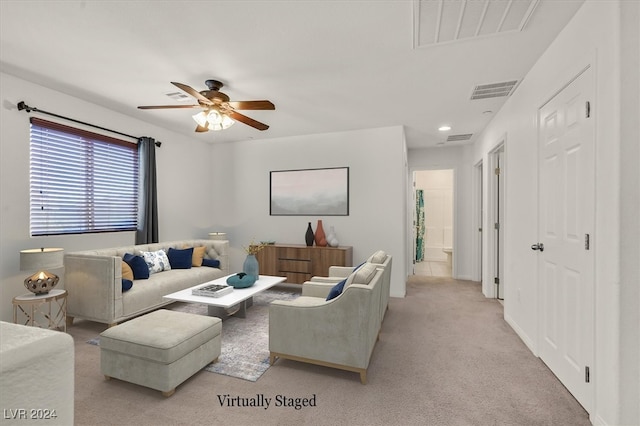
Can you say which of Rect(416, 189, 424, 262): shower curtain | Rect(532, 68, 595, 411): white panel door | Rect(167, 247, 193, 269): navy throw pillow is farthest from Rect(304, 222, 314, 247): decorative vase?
Rect(416, 189, 424, 262): shower curtain

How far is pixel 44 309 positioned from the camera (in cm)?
331

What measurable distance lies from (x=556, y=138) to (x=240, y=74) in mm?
2781

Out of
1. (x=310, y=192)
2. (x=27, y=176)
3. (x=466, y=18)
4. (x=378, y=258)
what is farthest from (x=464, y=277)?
(x=27, y=176)

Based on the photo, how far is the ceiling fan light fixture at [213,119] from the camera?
303 centimetres

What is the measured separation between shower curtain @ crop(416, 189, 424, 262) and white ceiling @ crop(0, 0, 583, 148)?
4244 mm

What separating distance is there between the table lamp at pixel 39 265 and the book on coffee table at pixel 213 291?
52.8 inches

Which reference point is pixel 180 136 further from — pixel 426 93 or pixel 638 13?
pixel 638 13

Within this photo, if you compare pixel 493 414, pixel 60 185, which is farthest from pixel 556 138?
pixel 60 185

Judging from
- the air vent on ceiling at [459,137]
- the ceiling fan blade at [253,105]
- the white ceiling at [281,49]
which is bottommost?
the ceiling fan blade at [253,105]

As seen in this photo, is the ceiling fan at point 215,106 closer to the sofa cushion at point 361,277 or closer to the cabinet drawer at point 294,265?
the sofa cushion at point 361,277

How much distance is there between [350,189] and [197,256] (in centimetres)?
263

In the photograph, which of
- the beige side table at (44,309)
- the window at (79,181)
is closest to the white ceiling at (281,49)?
the window at (79,181)

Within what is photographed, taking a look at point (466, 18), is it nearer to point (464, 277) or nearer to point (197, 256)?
point (197, 256)

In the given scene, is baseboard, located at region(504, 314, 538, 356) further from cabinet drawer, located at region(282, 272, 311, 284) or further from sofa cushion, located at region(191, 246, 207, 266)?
sofa cushion, located at region(191, 246, 207, 266)
